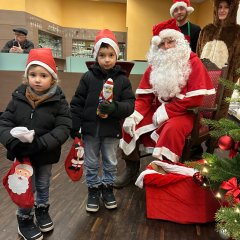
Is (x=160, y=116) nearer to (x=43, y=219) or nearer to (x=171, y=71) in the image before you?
(x=171, y=71)

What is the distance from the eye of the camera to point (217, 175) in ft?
4.32

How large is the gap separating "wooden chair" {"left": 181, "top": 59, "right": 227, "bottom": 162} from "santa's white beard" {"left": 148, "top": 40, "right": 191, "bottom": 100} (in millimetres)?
252

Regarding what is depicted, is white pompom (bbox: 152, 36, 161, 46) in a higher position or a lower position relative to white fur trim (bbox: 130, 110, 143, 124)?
higher

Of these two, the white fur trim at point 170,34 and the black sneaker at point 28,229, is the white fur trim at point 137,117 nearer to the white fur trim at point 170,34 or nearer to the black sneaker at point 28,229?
the white fur trim at point 170,34

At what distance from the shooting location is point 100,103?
166cm

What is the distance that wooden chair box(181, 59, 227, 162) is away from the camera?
2051mm

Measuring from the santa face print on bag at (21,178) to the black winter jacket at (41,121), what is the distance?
0.07m

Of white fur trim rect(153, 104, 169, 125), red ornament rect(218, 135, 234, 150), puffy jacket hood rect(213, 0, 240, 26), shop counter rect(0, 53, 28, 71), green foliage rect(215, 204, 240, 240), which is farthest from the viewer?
shop counter rect(0, 53, 28, 71)

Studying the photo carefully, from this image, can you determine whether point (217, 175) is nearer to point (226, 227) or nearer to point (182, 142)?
point (226, 227)

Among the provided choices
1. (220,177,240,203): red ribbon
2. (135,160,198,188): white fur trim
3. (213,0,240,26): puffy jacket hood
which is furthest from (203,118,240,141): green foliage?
(213,0,240,26): puffy jacket hood

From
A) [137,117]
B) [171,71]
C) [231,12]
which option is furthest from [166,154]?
[231,12]

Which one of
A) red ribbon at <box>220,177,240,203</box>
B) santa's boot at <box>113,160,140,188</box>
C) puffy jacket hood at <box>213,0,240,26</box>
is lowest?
santa's boot at <box>113,160,140,188</box>

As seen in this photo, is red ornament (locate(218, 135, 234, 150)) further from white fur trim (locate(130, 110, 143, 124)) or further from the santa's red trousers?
white fur trim (locate(130, 110, 143, 124))

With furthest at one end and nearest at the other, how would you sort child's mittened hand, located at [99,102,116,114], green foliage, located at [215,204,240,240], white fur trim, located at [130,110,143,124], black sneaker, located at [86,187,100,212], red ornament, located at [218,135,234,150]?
white fur trim, located at [130,110,143,124] < black sneaker, located at [86,187,100,212] < child's mittened hand, located at [99,102,116,114] < red ornament, located at [218,135,234,150] < green foliage, located at [215,204,240,240]
